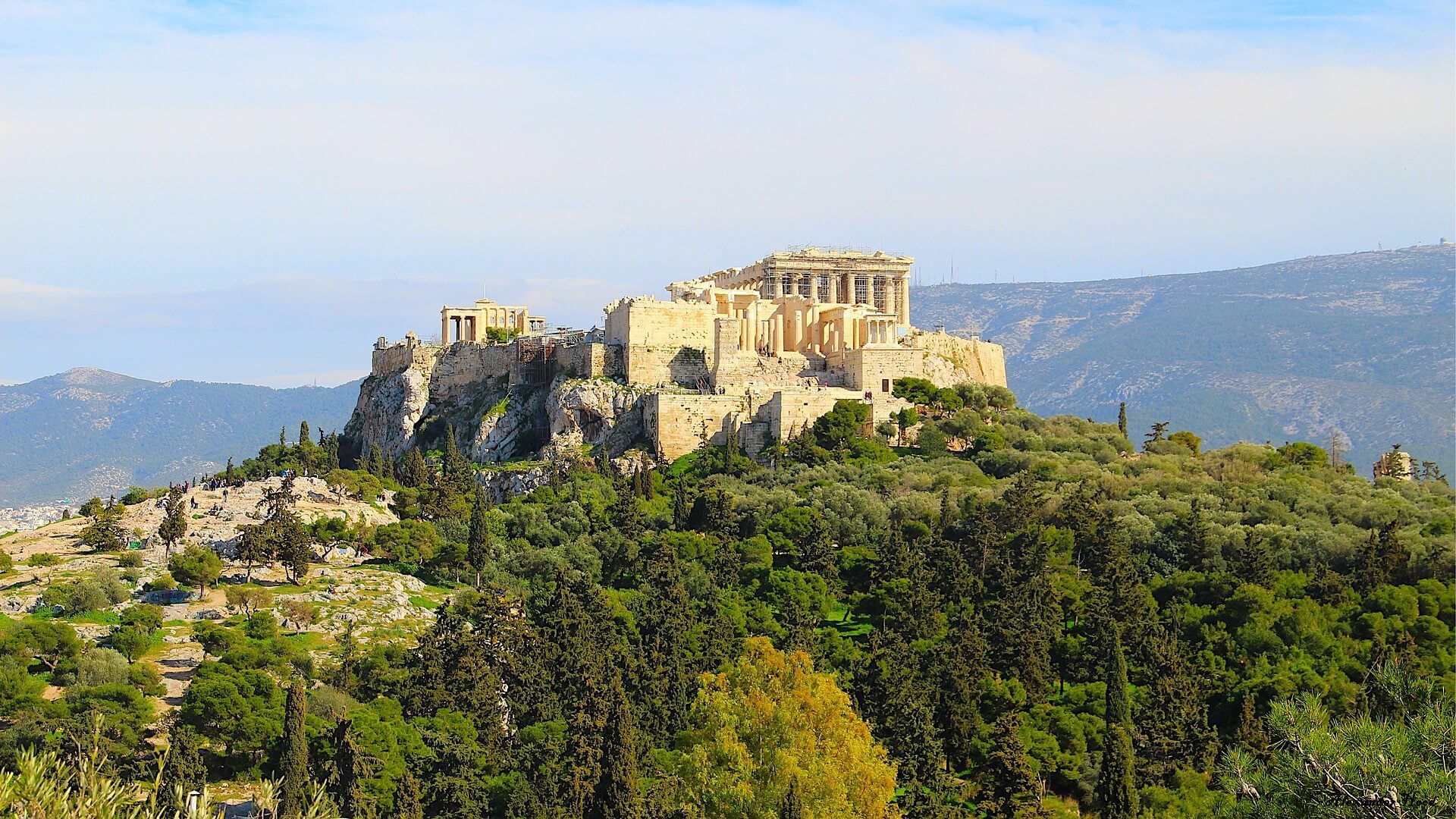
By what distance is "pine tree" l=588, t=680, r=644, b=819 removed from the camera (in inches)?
1591

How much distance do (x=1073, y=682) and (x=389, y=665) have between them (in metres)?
20.5

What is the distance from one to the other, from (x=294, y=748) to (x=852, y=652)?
60.5 feet

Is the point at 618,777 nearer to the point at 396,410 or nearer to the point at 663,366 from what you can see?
the point at 663,366

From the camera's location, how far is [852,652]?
54.3 meters

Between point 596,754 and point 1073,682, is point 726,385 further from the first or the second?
point 596,754

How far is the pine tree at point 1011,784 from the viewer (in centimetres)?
4259

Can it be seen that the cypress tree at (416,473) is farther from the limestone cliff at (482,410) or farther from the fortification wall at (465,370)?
the fortification wall at (465,370)

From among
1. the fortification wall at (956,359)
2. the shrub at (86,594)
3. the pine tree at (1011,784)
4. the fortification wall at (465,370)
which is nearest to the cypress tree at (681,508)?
the fortification wall at (956,359)

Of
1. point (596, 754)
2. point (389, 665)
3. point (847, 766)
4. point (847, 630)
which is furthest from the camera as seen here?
point (847, 630)

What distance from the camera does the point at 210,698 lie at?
4622 cm

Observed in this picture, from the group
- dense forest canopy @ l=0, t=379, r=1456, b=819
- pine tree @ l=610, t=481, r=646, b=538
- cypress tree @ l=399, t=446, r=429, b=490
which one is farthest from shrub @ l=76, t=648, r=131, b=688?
cypress tree @ l=399, t=446, r=429, b=490

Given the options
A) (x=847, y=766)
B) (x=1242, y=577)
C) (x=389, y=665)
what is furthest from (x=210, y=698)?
(x=1242, y=577)

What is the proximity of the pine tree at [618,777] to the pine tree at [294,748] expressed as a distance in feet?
22.2

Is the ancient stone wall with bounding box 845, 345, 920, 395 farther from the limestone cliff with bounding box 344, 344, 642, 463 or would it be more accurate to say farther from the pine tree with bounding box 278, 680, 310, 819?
the pine tree with bounding box 278, 680, 310, 819
